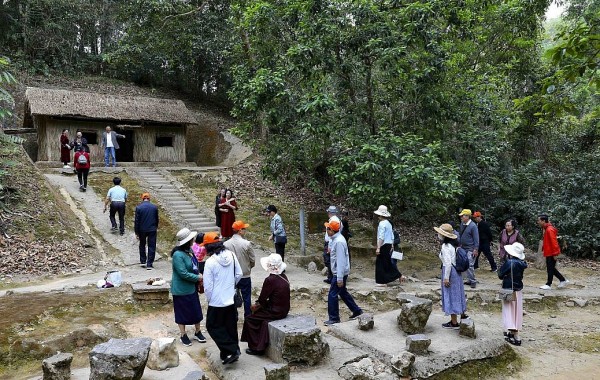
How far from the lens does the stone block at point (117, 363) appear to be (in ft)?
16.4

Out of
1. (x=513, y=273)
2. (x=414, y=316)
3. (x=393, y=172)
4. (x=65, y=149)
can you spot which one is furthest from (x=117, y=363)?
(x=65, y=149)

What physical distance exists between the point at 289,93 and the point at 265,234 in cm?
516

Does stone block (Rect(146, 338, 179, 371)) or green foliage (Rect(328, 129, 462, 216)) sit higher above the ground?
green foliage (Rect(328, 129, 462, 216))

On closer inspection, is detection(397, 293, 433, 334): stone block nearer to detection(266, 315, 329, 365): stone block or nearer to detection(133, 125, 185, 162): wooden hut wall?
detection(266, 315, 329, 365): stone block

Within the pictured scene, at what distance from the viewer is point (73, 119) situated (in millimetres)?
20188

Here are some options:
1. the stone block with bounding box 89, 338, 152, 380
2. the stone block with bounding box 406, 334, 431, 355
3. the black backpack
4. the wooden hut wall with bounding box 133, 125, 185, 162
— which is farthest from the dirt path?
the wooden hut wall with bounding box 133, 125, 185, 162

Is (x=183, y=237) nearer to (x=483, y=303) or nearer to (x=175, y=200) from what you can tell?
(x=483, y=303)

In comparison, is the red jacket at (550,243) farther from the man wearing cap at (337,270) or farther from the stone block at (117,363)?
the stone block at (117,363)

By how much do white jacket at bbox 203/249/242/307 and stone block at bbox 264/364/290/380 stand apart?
108cm

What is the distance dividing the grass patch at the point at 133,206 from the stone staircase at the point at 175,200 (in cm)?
36

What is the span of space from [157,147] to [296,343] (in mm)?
18631

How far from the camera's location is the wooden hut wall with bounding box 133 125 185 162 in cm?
2203

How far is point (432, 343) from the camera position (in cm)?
688

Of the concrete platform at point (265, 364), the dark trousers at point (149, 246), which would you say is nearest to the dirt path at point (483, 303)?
the dark trousers at point (149, 246)
